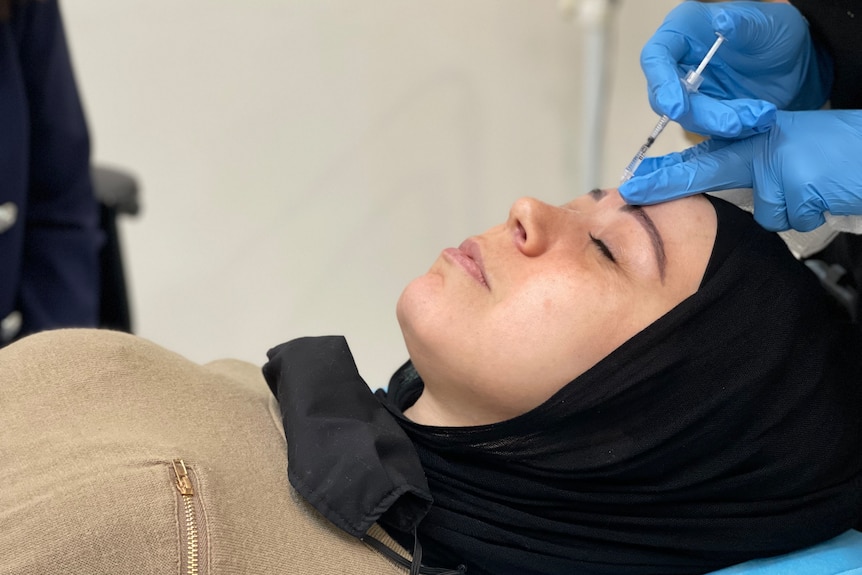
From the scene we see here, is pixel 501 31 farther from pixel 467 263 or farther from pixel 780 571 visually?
pixel 780 571

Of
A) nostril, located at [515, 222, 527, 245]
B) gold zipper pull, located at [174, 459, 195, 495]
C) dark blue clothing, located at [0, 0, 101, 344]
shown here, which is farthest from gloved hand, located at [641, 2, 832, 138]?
A: dark blue clothing, located at [0, 0, 101, 344]


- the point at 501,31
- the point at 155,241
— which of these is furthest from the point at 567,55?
the point at 155,241

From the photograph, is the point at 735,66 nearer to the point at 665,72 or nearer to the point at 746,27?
the point at 746,27

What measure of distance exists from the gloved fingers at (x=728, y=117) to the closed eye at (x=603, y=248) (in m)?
0.17

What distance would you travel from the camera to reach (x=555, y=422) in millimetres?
856

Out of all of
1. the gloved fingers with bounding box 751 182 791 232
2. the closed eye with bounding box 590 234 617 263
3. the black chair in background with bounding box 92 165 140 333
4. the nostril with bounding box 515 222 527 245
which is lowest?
the black chair in background with bounding box 92 165 140 333

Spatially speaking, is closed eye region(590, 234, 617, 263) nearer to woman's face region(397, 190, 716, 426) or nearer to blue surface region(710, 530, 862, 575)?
woman's face region(397, 190, 716, 426)

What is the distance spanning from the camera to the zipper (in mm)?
726

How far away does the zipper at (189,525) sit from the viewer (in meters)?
0.73

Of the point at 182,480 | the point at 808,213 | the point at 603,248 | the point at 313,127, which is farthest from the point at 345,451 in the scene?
the point at 313,127

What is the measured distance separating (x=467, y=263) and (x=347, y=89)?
1.68 m

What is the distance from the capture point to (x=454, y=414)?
93 cm

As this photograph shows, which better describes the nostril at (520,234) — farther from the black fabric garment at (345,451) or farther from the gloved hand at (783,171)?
the black fabric garment at (345,451)

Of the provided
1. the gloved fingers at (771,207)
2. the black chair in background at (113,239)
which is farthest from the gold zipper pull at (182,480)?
the black chair in background at (113,239)
